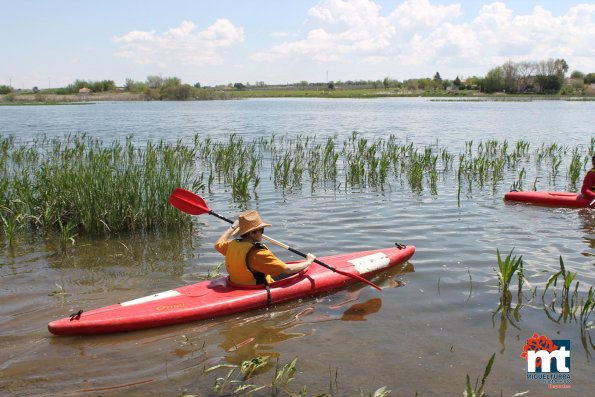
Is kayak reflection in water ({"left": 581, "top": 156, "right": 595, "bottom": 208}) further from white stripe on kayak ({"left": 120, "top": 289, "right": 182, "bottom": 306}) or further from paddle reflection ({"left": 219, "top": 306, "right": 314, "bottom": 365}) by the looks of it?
white stripe on kayak ({"left": 120, "top": 289, "right": 182, "bottom": 306})

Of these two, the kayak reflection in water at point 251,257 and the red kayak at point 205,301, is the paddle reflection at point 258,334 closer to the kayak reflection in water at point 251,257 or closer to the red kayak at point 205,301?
the red kayak at point 205,301

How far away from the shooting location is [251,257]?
5422 mm

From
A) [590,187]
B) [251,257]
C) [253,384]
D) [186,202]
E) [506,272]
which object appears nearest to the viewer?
[253,384]

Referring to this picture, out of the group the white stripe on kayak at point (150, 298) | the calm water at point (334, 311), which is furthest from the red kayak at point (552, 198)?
the white stripe on kayak at point (150, 298)

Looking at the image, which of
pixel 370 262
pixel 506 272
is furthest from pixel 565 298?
pixel 370 262

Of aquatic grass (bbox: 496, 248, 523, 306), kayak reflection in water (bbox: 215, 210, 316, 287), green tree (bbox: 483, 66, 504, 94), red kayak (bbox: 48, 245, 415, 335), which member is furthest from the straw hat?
green tree (bbox: 483, 66, 504, 94)

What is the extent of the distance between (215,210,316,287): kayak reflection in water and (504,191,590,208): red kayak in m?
6.01

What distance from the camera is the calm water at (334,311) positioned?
4.11 metres

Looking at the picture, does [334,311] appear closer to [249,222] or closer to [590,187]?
[249,222]

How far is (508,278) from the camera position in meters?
5.20

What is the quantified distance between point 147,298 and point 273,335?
1.26 m

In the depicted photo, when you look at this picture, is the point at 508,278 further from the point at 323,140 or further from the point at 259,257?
the point at 323,140

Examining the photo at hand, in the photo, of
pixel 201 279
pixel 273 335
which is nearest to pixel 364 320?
pixel 273 335

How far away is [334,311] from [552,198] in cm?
602
